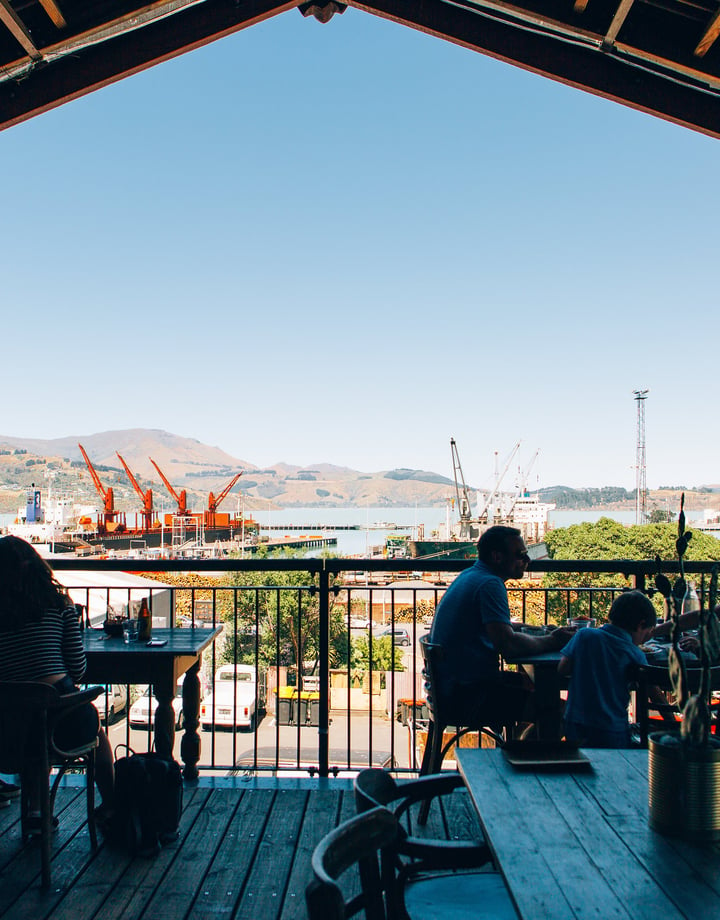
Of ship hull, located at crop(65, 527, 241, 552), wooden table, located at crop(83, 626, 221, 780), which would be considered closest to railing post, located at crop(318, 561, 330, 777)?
wooden table, located at crop(83, 626, 221, 780)

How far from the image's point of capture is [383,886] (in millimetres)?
1404

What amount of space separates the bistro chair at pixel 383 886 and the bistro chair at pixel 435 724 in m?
1.30

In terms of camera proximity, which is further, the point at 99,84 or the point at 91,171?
the point at 91,171

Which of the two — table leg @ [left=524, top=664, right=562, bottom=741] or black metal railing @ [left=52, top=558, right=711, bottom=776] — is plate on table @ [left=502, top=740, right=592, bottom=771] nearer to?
black metal railing @ [left=52, top=558, right=711, bottom=776]

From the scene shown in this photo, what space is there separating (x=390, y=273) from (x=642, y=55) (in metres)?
88.3

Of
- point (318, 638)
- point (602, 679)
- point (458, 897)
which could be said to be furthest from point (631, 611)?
point (318, 638)

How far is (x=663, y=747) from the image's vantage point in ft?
4.79

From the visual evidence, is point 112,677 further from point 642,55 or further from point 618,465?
point 618,465

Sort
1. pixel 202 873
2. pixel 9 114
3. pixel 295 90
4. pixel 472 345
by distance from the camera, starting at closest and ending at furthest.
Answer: pixel 202 873, pixel 9 114, pixel 295 90, pixel 472 345

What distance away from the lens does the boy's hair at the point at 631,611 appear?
9.53ft

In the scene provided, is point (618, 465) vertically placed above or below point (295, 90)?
below

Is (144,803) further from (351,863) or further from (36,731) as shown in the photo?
(351,863)

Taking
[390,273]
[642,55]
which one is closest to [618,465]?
[390,273]

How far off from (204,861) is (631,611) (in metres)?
2.07
